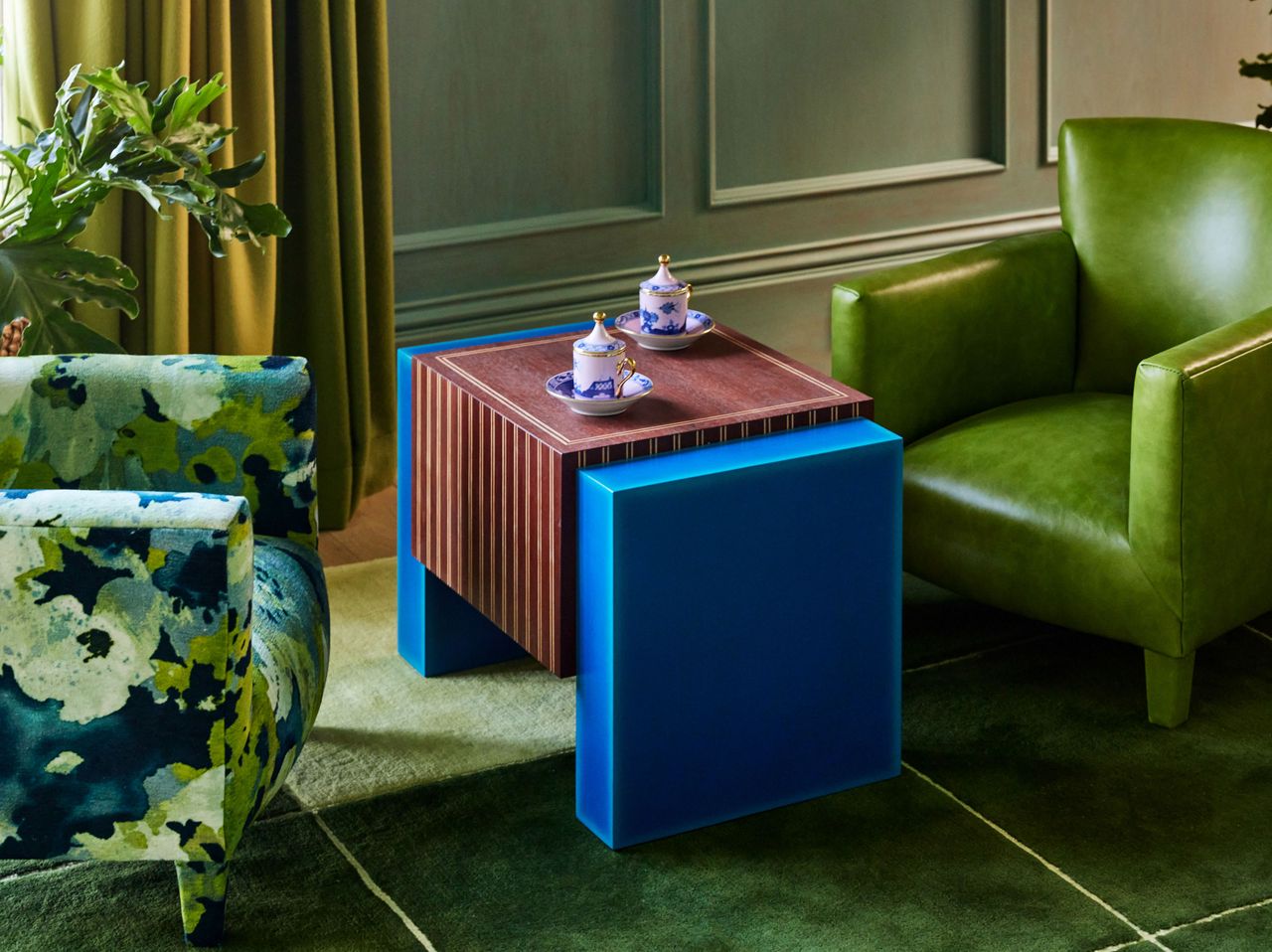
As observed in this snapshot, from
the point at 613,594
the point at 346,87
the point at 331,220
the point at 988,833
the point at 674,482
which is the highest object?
the point at 346,87

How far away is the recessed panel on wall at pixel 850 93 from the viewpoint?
3863mm

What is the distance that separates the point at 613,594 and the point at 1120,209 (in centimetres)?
136

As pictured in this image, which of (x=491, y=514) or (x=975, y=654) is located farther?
(x=975, y=654)

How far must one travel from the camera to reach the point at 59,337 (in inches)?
99.7

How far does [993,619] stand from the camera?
3.06m

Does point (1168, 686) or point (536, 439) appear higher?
point (536, 439)

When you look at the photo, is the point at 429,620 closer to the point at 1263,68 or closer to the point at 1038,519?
the point at 1038,519

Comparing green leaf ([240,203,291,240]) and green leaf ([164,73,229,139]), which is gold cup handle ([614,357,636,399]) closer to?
green leaf ([240,203,291,240])

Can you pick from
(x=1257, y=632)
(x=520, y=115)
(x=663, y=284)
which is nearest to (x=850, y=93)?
(x=520, y=115)

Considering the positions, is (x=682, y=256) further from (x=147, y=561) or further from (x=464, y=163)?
(x=147, y=561)

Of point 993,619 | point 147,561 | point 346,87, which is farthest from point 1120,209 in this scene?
point 147,561

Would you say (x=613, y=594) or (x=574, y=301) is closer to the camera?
(x=613, y=594)

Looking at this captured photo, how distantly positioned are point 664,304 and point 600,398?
0.33 meters

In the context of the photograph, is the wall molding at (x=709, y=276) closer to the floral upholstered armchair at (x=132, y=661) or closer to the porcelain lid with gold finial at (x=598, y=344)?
the porcelain lid with gold finial at (x=598, y=344)
